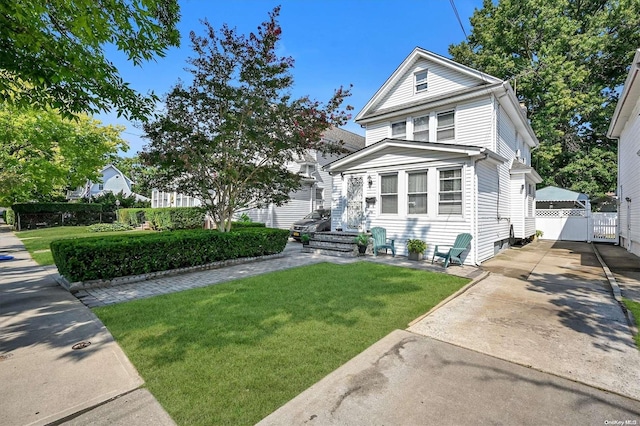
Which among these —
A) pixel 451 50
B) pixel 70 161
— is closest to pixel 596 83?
pixel 451 50

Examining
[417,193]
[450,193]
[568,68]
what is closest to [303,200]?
[417,193]

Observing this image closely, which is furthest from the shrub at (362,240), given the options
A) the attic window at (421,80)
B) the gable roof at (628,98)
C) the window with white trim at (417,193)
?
the gable roof at (628,98)

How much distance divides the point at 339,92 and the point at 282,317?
842cm

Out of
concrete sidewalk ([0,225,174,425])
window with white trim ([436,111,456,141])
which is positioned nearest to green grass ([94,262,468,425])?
concrete sidewalk ([0,225,174,425])

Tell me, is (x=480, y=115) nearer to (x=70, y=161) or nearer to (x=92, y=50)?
(x=92, y=50)

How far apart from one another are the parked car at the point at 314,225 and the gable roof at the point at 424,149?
3.39m

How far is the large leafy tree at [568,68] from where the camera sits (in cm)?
2042

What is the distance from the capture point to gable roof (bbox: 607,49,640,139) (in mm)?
7816

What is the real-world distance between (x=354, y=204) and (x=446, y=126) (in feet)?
16.6

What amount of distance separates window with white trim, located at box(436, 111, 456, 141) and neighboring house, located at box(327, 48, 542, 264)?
4 cm

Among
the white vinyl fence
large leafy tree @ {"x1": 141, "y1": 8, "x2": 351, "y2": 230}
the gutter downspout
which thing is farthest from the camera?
the white vinyl fence

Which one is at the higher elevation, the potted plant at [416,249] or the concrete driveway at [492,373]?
the potted plant at [416,249]

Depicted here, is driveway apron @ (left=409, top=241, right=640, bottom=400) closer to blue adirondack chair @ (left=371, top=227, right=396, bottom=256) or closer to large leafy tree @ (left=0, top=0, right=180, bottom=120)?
blue adirondack chair @ (left=371, top=227, right=396, bottom=256)

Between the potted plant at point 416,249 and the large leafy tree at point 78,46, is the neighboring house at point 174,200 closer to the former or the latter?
the large leafy tree at point 78,46
